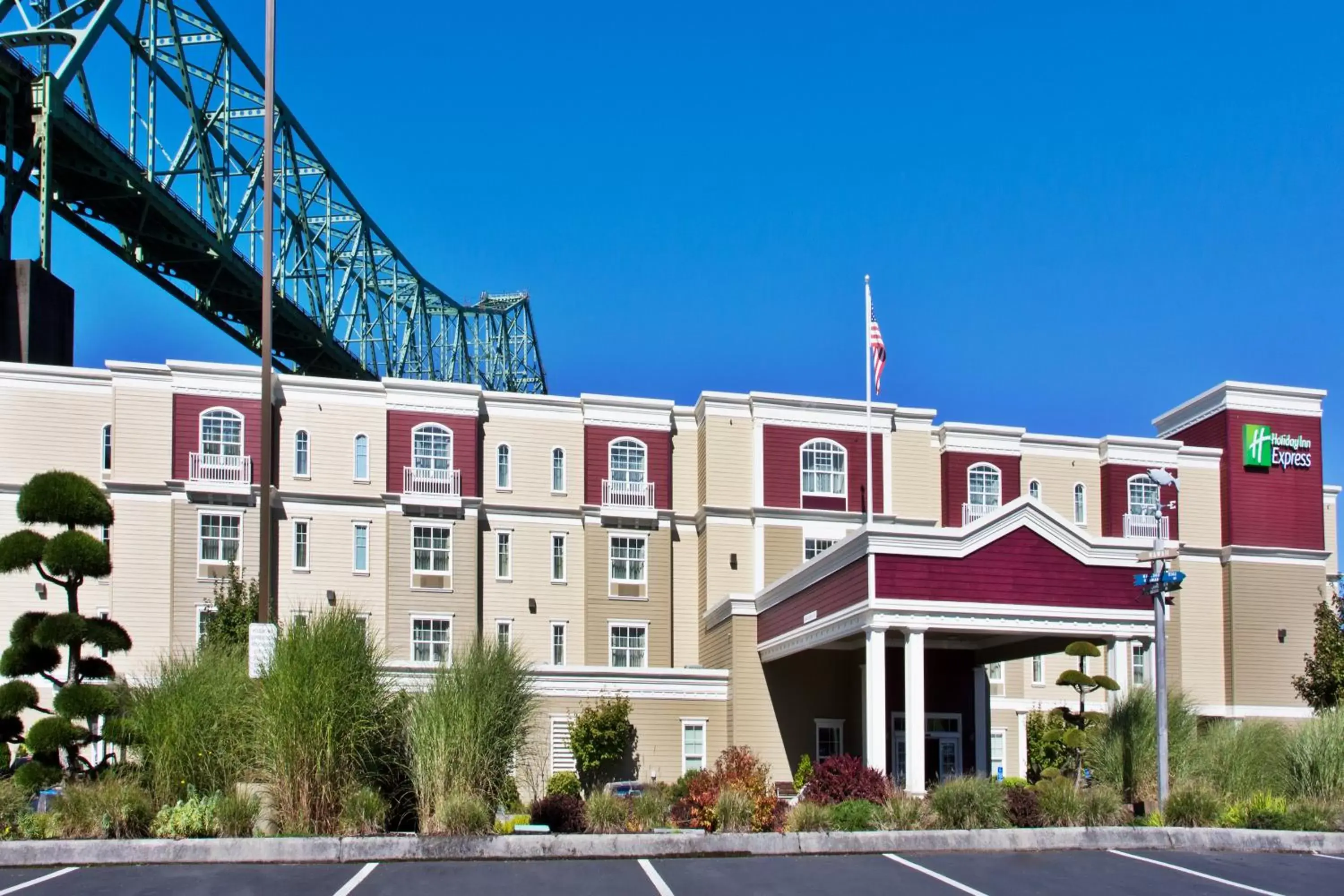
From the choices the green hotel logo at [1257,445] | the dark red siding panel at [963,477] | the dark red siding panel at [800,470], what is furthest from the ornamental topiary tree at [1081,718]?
Result: the green hotel logo at [1257,445]

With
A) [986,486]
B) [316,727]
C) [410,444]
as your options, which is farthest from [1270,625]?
[316,727]

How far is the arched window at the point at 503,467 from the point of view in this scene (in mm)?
46781

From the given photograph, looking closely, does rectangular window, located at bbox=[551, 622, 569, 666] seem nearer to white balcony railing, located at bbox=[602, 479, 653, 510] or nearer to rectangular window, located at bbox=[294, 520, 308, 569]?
white balcony railing, located at bbox=[602, 479, 653, 510]

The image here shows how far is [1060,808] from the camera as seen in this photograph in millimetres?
21625

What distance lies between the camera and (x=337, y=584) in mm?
44188

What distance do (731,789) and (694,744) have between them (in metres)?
19.7

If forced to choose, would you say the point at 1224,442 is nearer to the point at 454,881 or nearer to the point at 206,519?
the point at 206,519

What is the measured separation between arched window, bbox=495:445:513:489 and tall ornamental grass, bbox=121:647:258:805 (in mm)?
26112

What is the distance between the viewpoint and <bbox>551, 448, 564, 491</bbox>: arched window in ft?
155

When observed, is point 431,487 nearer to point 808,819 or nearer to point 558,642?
point 558,642

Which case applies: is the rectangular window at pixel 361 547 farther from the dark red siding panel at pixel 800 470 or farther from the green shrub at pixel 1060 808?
the green shrub at pixel 1060 808

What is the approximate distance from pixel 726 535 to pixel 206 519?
16592 millimetres

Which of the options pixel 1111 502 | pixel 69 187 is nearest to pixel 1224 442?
pixel 1111 502

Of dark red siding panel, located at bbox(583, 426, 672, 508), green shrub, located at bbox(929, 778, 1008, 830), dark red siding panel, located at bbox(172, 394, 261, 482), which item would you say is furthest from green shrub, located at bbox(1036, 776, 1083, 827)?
dark red siding panel, located at bbox(172, 394, 261, 482)
